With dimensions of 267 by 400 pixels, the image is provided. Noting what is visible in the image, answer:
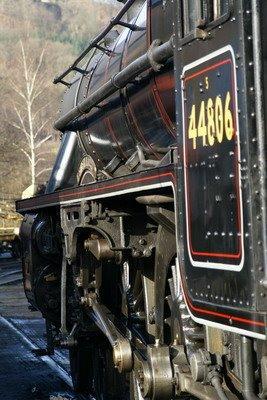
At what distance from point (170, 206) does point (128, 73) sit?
45.3 inches

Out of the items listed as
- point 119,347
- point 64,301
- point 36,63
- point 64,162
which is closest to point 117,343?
point 119,347

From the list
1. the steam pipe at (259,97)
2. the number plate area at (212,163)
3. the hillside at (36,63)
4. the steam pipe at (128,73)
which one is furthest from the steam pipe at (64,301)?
the hillside at (36,63)

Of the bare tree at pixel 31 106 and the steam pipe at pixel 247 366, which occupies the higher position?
the bare tree at pixel 31 106

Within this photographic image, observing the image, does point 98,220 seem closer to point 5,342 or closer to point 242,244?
point 242,244

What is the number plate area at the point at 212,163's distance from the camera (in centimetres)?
264

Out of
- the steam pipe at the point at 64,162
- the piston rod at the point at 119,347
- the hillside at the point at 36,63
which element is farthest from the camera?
the hillside at the point at 36,63

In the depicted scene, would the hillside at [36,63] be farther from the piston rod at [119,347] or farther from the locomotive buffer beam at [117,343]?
the piston rod at [119,347]

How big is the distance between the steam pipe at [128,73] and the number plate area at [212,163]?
0.64m

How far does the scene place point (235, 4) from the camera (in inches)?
103

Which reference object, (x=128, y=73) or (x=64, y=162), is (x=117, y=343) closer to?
(x=128, y=73)

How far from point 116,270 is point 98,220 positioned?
99 cm

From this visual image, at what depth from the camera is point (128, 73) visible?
173 inches

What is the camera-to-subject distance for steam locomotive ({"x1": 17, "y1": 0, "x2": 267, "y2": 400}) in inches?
101

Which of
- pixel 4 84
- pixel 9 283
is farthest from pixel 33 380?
pixel 4 84
